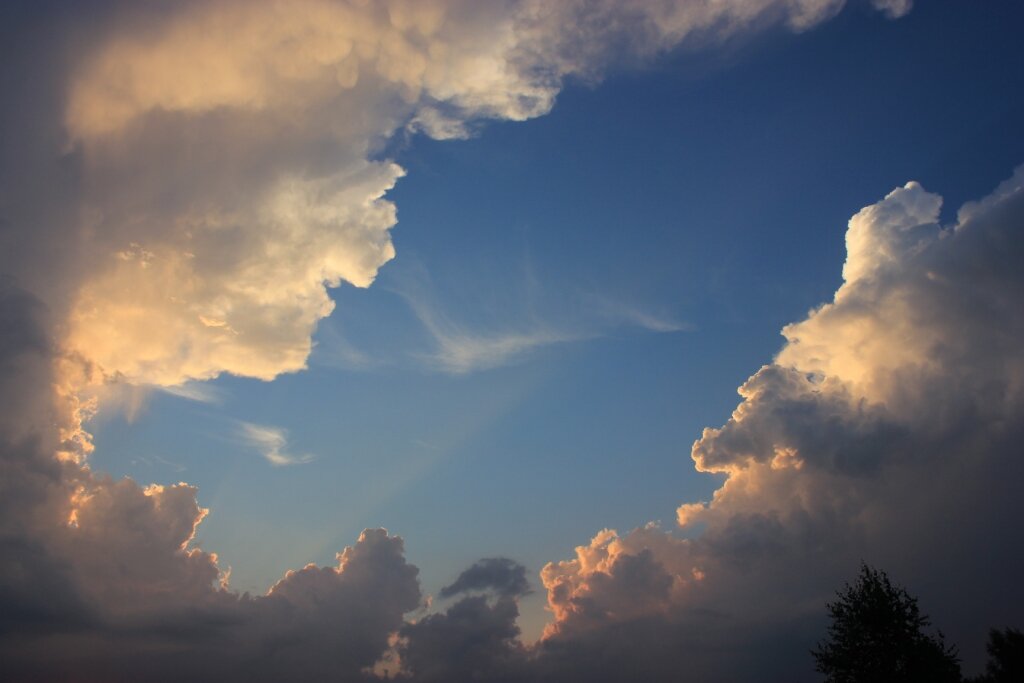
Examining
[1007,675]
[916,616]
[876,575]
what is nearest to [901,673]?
[916,616]

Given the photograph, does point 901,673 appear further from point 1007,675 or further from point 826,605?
point 1007,675

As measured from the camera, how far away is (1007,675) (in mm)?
80875

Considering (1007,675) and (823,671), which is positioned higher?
(823,671)

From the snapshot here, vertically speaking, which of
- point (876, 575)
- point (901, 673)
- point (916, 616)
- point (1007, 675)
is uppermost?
point (876, 575)

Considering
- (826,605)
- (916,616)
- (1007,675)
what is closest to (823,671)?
(826,605)

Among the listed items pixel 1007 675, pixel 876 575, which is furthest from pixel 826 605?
pixel 1007 675

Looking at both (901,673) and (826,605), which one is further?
(826,605)

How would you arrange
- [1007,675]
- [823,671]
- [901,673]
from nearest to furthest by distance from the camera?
[901,673] < [823,671] < [1007,675]

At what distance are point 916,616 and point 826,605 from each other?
7475mm

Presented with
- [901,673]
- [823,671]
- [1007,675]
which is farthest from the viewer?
[1007,675]

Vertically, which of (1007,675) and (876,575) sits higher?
(876,575)

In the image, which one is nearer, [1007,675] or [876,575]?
[876,575]

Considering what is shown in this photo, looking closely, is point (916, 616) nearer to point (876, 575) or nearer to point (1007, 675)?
point (876, 575)

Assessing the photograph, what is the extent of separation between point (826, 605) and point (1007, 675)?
1998 inches
